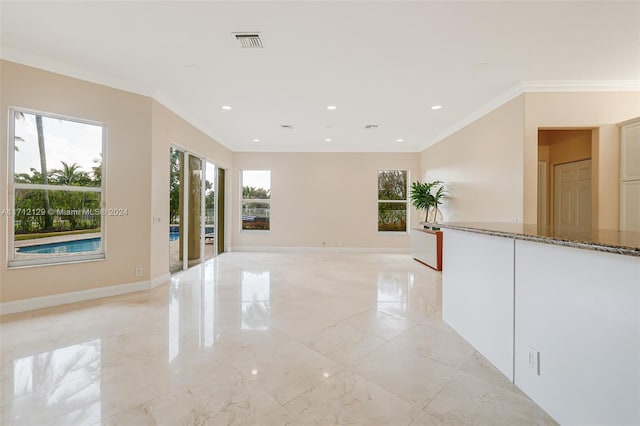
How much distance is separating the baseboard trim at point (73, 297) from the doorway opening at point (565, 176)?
677cm

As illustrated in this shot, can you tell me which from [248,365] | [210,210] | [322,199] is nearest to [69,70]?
[210,210]

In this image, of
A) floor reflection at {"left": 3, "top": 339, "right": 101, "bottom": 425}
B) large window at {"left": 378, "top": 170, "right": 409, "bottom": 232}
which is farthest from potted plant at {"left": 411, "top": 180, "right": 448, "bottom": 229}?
floor reflection at {"left": 3, "top": 339, "right": 101, "bottom": 425}

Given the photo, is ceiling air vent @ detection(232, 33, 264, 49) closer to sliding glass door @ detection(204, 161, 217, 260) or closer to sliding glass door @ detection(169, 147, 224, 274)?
sliding glass door @ detection(169, 147, 224, 274)

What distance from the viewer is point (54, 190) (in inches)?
133

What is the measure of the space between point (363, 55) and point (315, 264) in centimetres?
420

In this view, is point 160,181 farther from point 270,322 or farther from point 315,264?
point 315,264

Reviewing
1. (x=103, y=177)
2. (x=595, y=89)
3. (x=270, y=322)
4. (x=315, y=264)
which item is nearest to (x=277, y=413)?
(x=270, y=322)

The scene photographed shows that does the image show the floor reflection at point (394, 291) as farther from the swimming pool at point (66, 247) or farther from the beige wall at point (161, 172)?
the swimming pool at point (66, 247)

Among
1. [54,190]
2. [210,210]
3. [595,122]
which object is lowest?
[210,210]

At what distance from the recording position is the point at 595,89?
3.62 m

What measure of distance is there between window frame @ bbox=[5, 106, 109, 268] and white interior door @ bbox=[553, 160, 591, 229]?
7.24 meters

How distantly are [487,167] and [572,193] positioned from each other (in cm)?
187

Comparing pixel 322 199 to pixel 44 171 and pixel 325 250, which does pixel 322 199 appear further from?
pixel 44 171

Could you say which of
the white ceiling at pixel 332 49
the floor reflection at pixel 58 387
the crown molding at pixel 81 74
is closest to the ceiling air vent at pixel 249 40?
the white ceiling at pixel 332 49
